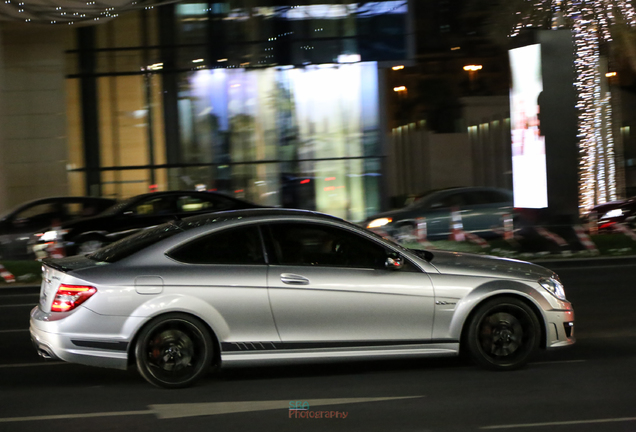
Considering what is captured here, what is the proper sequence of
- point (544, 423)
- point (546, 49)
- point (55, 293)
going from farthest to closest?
point (546, 49)
point (55, 293)
point (544, 423)

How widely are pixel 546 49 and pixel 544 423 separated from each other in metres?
10.8

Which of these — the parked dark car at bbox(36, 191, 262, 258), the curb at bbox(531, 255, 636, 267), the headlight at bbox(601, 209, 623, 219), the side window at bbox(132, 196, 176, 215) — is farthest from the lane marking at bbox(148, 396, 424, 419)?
the headlight at bbox(601, 209, 623, 219)

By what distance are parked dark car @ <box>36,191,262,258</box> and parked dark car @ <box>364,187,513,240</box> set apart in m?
3.39

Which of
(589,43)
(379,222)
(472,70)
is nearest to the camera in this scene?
(379,222)

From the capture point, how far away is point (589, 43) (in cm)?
2278

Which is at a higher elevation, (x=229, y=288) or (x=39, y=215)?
(x=39, y=215)

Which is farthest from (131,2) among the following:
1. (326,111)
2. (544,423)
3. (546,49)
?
(544,423)

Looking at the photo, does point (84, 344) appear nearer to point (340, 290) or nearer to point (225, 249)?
point (225, 249)

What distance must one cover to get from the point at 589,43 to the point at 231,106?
10.5m

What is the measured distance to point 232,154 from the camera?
25.3m

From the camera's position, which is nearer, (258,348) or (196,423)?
(196,423)

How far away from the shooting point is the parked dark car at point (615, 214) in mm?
21297

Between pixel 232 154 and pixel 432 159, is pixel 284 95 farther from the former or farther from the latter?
pixel 432 159

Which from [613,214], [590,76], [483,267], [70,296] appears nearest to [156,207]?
[70,296]
